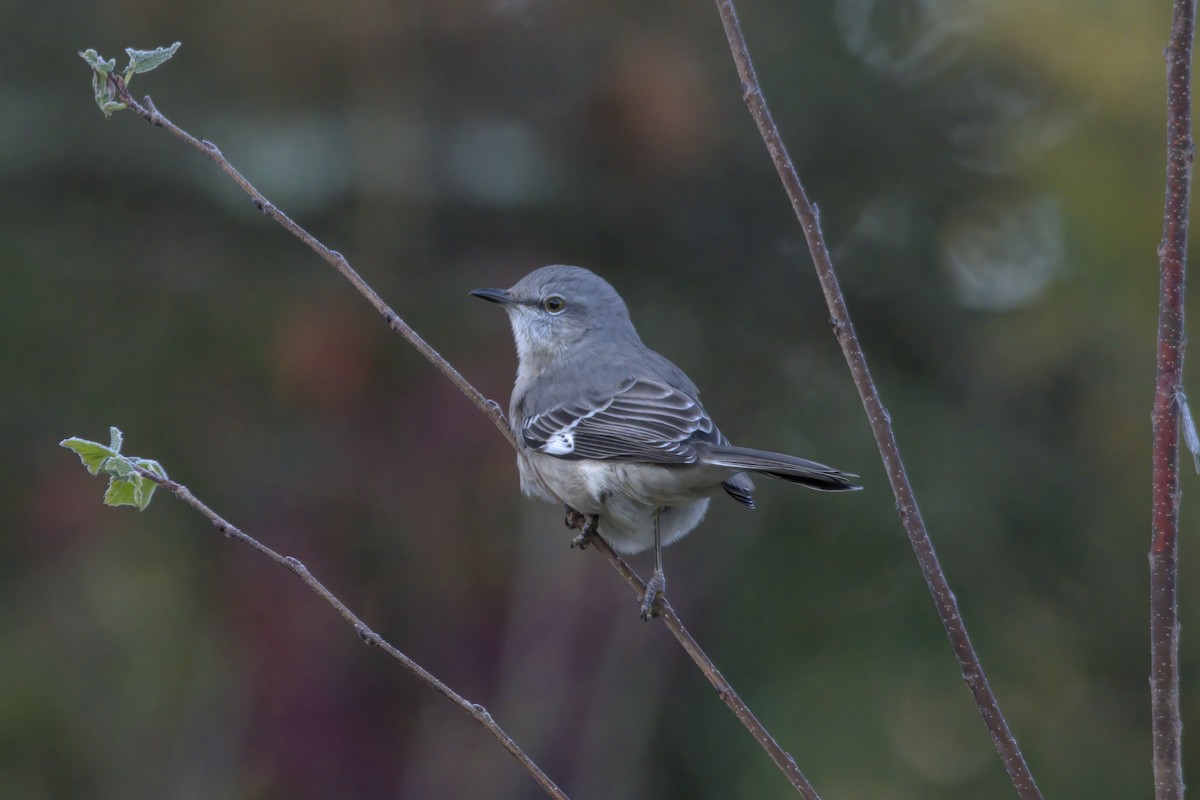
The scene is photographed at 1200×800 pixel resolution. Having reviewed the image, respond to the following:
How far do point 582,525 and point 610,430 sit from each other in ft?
1.02

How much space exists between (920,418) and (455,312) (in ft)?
8.21

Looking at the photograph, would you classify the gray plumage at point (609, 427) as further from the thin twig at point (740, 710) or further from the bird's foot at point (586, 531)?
the thin twig at point (740, 710)

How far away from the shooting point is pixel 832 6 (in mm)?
6367

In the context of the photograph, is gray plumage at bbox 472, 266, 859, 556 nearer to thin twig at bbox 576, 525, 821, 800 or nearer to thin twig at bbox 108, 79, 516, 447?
thin twig at bbox 576, 525, 821, 800

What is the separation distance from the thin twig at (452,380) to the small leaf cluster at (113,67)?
3 centimetres

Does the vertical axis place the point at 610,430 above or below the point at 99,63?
below

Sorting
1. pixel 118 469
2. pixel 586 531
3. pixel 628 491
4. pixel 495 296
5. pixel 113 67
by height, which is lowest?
pixel 118 469

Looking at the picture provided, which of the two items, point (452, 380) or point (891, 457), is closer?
point (891, 457)

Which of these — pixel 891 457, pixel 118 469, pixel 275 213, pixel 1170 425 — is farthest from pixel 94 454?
pixel 1170 425

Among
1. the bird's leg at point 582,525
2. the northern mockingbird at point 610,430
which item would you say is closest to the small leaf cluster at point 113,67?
the northern mockingbird at point 610,430

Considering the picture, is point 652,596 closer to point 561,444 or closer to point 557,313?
point 561,444

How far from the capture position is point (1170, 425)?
174 cm

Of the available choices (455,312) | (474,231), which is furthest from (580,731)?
(474,231)

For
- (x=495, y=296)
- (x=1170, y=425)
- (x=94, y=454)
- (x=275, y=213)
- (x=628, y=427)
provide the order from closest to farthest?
(x=1170, y=425)
(x=94, y=454)
(x=275, y=213)
(x=628, y=427)
(x=495, y=296)
